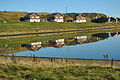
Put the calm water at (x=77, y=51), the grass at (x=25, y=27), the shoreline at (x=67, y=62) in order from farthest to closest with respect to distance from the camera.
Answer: the grass at (x=25, y=27) < the calm water at (x=77, y=51) < the shoreline at (x=67, y=62)

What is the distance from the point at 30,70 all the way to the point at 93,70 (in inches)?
267

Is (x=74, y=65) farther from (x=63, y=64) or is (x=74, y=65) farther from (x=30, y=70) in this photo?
(x=30, y=70)

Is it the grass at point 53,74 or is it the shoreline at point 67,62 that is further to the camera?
the shoreline at point 67,62

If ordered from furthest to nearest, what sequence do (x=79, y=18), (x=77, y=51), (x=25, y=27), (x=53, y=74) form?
(x=79, y=18) → (x=25, y=27) → (x=77, y=51) → (x=53, y=74)

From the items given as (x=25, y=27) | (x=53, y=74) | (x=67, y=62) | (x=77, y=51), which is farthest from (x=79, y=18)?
(x=53, y=74)

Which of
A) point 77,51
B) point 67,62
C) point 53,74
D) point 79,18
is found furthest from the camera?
point 79,18

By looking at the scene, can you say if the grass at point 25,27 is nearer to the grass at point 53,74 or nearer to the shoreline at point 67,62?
the shoreline at point 67,62

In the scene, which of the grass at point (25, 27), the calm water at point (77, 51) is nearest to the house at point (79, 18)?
the grass at point (25, 27)

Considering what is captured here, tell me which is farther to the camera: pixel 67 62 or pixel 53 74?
pixel 67 62

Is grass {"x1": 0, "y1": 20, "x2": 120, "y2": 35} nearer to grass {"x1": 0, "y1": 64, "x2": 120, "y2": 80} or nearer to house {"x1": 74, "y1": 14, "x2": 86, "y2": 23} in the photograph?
house {"x1": 74, "y1": 14, "x2": 86, "y2": 23}

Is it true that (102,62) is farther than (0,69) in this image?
Yes

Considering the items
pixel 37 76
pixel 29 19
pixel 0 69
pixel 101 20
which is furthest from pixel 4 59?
pixel 101 20

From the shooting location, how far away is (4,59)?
90.9ft

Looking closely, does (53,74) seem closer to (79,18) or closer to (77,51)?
(77,51)
